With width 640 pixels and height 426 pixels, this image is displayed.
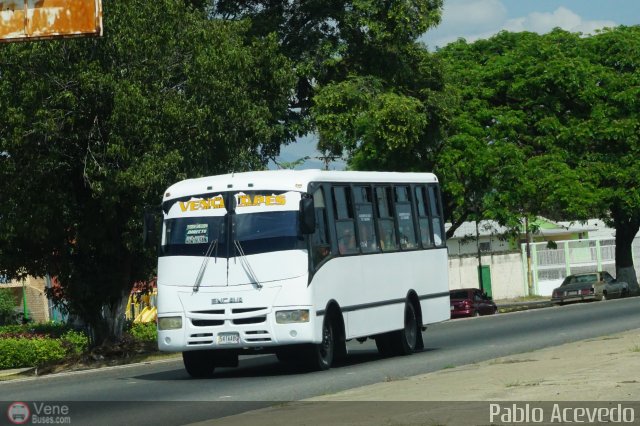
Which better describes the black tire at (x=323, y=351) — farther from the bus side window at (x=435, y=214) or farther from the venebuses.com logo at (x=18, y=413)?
the bus side window at (x=435, y=214)

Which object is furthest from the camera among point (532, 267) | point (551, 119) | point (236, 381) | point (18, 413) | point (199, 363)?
point (532, 267)

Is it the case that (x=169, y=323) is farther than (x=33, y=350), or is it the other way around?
(x=33, y=350)

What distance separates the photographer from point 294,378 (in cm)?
1947

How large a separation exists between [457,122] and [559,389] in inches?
1372

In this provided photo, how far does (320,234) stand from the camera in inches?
813

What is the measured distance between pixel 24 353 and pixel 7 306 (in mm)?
23966

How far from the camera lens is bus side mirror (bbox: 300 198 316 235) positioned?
780 inches

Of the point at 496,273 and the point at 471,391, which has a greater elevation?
the point at 496,273

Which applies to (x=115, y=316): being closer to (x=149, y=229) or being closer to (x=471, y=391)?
(x=149, y=229)

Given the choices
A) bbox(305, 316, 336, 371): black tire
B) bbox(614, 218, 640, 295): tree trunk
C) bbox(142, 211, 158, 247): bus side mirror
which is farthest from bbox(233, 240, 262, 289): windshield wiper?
bbox(614, 218, 640, 295): tree trunk

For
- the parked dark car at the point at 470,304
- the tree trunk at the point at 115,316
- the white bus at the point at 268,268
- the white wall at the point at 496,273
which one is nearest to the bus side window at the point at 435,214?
the white bus at the point at 268,268

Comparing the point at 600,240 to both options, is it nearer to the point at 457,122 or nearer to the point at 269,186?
the point at 457,122

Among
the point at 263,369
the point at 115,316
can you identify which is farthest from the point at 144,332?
the point at 263,369

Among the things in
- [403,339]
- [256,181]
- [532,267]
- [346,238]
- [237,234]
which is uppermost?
[256,181]
